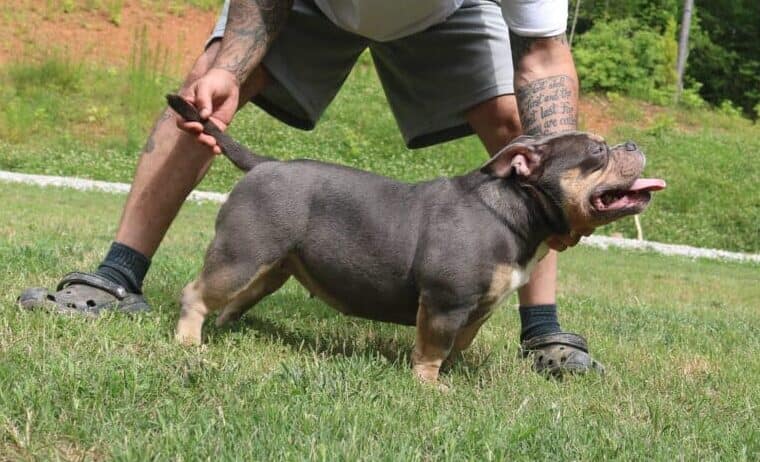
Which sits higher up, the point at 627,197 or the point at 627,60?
the point at 627,197

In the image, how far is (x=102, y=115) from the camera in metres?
19.9

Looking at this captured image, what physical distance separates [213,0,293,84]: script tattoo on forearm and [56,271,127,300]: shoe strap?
119cm

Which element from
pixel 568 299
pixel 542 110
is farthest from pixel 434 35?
pixel 568 299

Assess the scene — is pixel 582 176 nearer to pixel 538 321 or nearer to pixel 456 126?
pixel 538 321

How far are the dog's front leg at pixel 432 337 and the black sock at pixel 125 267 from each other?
1605mm

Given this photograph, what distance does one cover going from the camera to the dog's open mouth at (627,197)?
12.6ft

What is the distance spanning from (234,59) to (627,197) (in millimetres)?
1972

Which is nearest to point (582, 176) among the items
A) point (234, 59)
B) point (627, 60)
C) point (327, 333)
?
point (327, 333)

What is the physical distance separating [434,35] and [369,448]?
2729 millimetres

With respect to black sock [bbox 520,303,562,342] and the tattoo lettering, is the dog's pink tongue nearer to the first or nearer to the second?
the tattoo lettering

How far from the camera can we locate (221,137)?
4141 millimetres

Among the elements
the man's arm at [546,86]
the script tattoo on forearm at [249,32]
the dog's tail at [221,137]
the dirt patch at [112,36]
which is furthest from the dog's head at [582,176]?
the dirt patch at [112,36]

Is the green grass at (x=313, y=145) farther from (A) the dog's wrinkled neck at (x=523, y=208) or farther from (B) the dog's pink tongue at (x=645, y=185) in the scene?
(B) the dog's pink tongue at (x=645, y=185)

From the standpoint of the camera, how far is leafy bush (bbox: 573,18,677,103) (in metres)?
26.8
